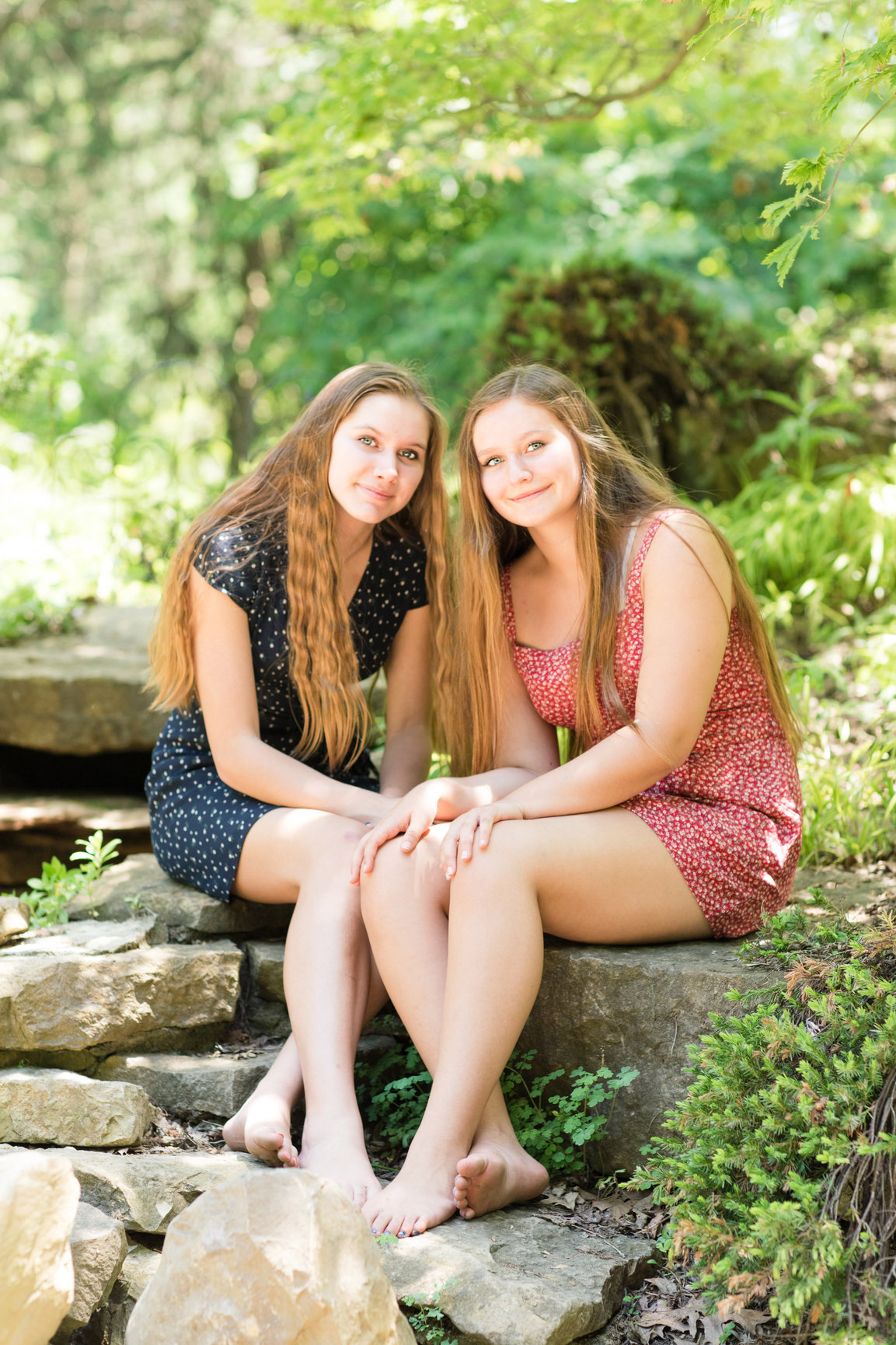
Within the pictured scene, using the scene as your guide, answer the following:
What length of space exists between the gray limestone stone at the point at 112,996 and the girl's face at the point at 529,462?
1237mm

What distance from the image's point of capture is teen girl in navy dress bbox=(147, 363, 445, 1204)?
2490mm

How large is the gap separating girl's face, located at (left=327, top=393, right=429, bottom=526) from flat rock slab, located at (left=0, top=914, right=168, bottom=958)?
111cm

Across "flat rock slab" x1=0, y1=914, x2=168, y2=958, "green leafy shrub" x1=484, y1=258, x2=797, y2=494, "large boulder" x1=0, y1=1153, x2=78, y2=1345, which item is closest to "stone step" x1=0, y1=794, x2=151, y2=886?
"flat rock slab" x1=0, y1=914, x2=168, y2=958

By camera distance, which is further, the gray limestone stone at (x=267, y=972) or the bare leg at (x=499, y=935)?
the gray limestone stone at (x=267, y=972)

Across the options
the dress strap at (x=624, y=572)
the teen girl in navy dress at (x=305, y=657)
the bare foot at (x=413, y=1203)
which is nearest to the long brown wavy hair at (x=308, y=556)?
the teen girl in navy dress at (x=305, y=657)

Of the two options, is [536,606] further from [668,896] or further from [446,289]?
[446,289]

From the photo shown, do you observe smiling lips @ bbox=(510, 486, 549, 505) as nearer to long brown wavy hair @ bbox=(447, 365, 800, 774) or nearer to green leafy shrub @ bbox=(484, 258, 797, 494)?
long brown wavy hair @ bbox=(447, 365, 800, 774)

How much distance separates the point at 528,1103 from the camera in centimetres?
237

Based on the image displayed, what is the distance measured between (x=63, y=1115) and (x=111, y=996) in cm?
29

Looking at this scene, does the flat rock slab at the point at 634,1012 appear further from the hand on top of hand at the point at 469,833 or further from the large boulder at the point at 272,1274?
the large boulder at the point at 272,1274

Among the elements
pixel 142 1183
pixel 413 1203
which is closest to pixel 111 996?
pixel 142 1183

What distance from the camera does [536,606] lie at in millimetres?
2633

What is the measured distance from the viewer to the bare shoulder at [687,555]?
2307 mm

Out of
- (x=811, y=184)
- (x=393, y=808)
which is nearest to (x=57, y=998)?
(x=393, y=808)
